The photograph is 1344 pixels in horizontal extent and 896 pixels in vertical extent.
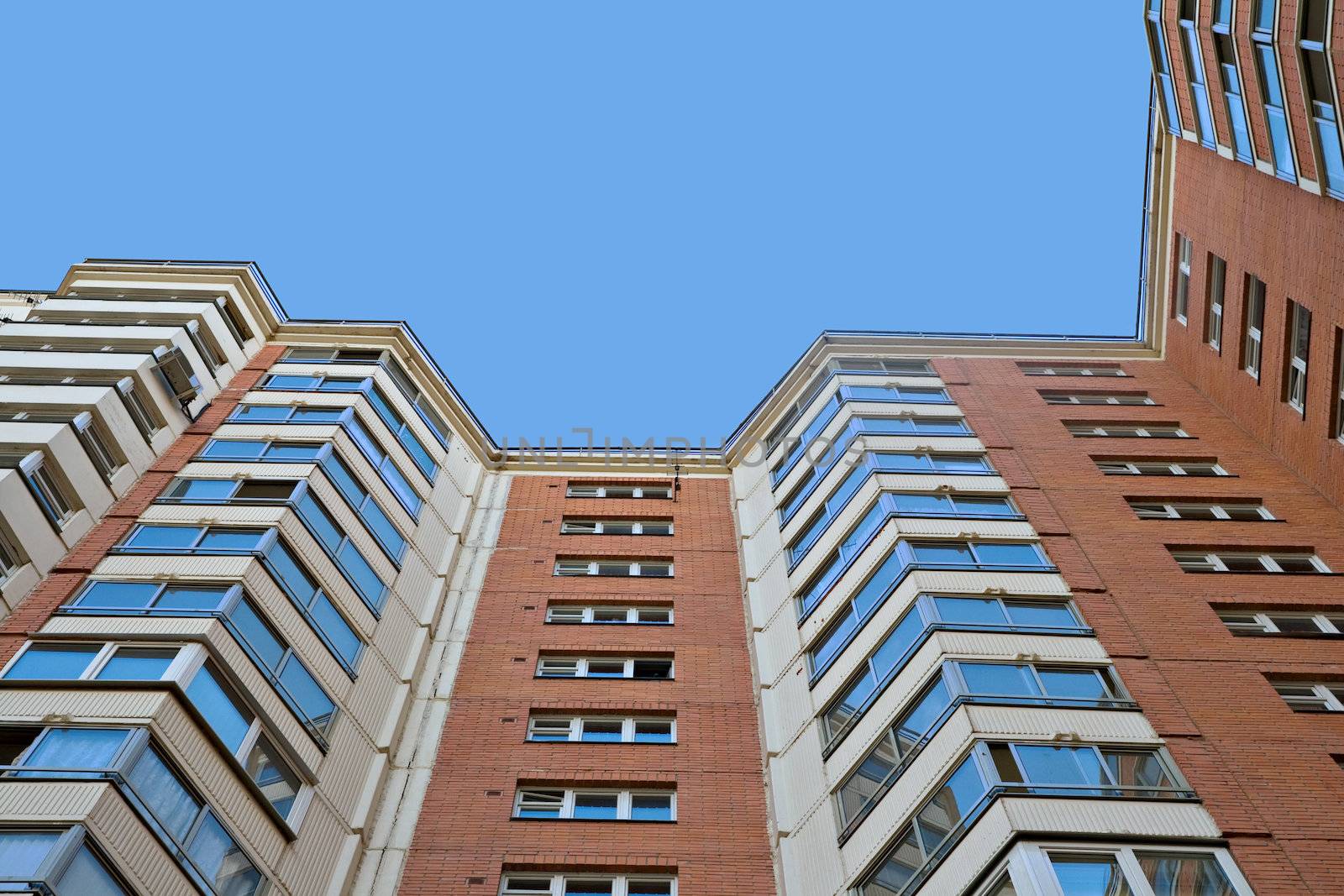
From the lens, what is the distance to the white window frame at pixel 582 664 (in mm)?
30188

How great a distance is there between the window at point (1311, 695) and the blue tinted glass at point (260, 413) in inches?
975

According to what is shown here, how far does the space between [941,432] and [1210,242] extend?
430 inches

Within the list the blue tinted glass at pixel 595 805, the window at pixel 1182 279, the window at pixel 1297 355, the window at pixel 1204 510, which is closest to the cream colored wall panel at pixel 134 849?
the blue tinted glass at pixel 595 805

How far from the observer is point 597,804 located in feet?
84.4

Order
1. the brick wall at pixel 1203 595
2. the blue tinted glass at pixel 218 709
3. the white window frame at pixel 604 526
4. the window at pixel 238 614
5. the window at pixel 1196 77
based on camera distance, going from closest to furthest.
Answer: the brick wall at pixel 1203 595 < the blue tinted glass at pixel 218 709 < the window at pixel 238 614 < the window at pixel 1196 77 < the white window frame at pixel 604 526

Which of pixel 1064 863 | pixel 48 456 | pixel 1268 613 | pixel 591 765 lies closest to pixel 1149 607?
pixel 1268 613

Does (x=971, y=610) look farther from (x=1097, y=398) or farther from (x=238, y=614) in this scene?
(x=1097, y=398)

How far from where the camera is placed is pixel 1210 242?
38.5 metres

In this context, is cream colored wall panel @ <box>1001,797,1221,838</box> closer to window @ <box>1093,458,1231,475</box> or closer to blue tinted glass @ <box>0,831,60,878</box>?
blue tinted glass @ <box>0,831,60,878</box>

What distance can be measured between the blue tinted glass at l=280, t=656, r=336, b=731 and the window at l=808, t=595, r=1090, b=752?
9.77m

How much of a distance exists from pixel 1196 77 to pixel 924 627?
65.2ft

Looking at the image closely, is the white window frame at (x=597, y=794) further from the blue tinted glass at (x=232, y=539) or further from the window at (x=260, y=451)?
the window at (x=260, y=451)

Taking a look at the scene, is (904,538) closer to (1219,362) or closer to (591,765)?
(591,765)

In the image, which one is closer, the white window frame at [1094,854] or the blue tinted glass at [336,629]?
the white window frame at [1094,854]
